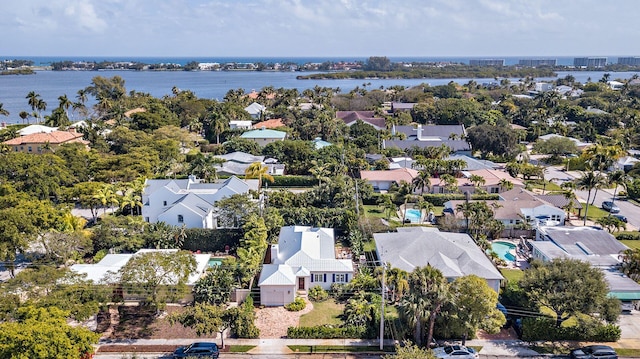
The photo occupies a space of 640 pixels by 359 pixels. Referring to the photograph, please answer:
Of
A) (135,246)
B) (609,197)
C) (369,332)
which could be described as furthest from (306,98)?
(369,332)

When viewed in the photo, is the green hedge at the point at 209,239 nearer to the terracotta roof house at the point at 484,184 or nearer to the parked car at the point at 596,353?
the parked car at the point at 596,353

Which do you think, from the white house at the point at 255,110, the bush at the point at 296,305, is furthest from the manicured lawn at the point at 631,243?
the white house at the point at 255,110

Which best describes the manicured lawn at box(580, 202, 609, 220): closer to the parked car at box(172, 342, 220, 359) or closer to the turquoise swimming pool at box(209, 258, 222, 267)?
the turquoise swimming pool at box(209, 258, 222, 267)

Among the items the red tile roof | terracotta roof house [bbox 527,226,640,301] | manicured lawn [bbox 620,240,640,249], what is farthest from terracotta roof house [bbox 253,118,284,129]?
manicured lawn [bbox 620,240,640,249]

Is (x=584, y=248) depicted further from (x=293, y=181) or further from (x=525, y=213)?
(x=293, y=181)

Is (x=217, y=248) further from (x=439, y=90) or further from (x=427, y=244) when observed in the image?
(x=439, y=90)

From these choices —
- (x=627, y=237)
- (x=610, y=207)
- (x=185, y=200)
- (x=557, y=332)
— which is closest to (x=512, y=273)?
(x=557, y=332)
